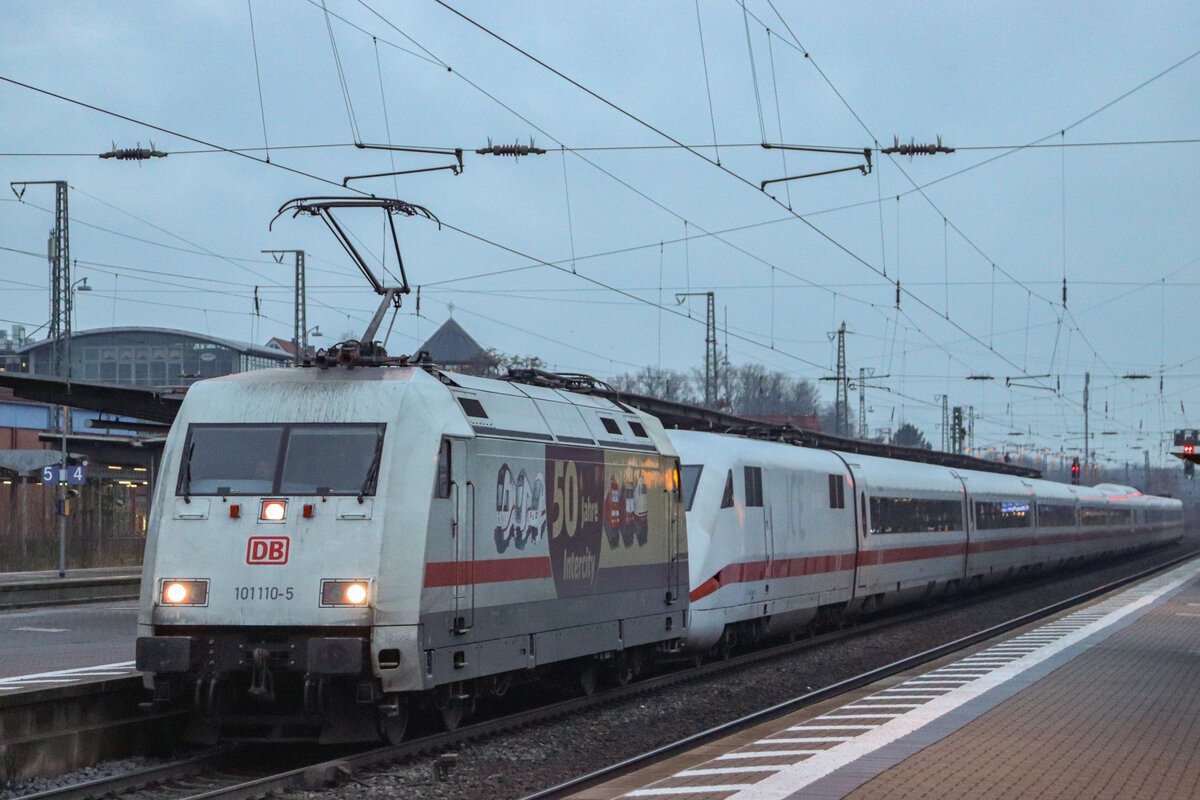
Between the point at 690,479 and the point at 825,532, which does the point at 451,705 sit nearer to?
the point at 690,479

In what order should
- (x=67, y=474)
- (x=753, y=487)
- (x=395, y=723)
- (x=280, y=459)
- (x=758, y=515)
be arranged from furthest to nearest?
1. (x=67, y=474)
2. (x=758, y=515)
3. (x=753, y=487)
4. (x=395, y=723)
5. (x=280, y=459)

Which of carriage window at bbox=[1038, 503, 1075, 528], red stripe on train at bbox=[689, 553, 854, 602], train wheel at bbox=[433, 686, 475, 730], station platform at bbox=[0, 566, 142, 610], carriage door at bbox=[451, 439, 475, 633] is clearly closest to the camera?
carriage door at bbox=[451, 439, 475, 633]

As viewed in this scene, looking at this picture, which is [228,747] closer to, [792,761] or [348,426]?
[348,426]

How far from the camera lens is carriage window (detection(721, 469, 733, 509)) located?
778 inches

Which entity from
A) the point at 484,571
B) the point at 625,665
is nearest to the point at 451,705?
the point at 484,571

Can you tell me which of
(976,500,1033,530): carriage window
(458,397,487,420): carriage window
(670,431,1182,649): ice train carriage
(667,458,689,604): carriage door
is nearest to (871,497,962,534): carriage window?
(670,431,1182,649): ice train carriage

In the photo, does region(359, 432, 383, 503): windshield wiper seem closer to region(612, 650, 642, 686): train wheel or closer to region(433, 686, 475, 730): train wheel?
region(433, 686, 475, 730): train wheel

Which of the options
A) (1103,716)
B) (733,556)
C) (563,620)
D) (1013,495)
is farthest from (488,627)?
(1013,495)

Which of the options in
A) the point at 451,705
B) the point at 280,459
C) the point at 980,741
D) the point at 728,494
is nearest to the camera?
the point at 980,741

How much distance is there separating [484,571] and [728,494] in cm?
773

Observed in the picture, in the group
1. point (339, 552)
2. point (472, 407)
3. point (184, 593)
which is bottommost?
point (184, 593)

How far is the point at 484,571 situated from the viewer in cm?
1277

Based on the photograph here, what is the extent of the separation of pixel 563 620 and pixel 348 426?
11.9ft

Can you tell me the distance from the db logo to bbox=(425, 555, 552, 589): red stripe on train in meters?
1.22
